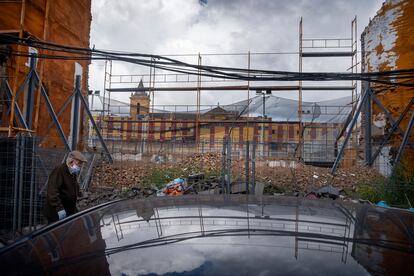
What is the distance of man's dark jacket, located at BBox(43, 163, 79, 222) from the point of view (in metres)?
4.84

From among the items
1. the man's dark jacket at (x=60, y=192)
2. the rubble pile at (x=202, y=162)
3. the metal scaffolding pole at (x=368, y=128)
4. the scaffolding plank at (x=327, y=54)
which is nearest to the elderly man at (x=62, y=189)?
the man's dark jacket at (x=60, y=192)

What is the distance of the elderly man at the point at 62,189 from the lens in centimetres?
484

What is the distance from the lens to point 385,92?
37.0 ft

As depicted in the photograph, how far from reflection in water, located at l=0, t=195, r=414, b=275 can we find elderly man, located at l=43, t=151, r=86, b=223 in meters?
3.05

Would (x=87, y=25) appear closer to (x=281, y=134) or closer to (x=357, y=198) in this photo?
(x=357, y=198)

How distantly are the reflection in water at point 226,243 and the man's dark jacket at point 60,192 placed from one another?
3065 mm

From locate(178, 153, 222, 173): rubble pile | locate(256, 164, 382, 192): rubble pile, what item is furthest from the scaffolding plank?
locate(256, 164, 382, 192): rubble pile

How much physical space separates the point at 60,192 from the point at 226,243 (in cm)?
438

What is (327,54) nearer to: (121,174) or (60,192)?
(121,174)

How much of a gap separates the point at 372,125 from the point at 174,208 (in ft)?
38.5

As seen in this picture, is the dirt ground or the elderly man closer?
the elderly man

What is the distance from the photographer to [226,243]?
1.44 metres

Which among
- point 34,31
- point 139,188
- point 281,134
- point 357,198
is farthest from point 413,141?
point 281,134

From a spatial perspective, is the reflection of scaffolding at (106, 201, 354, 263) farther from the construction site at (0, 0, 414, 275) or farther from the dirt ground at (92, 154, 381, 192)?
the dirt ground at (92, 154, 381, 192)
